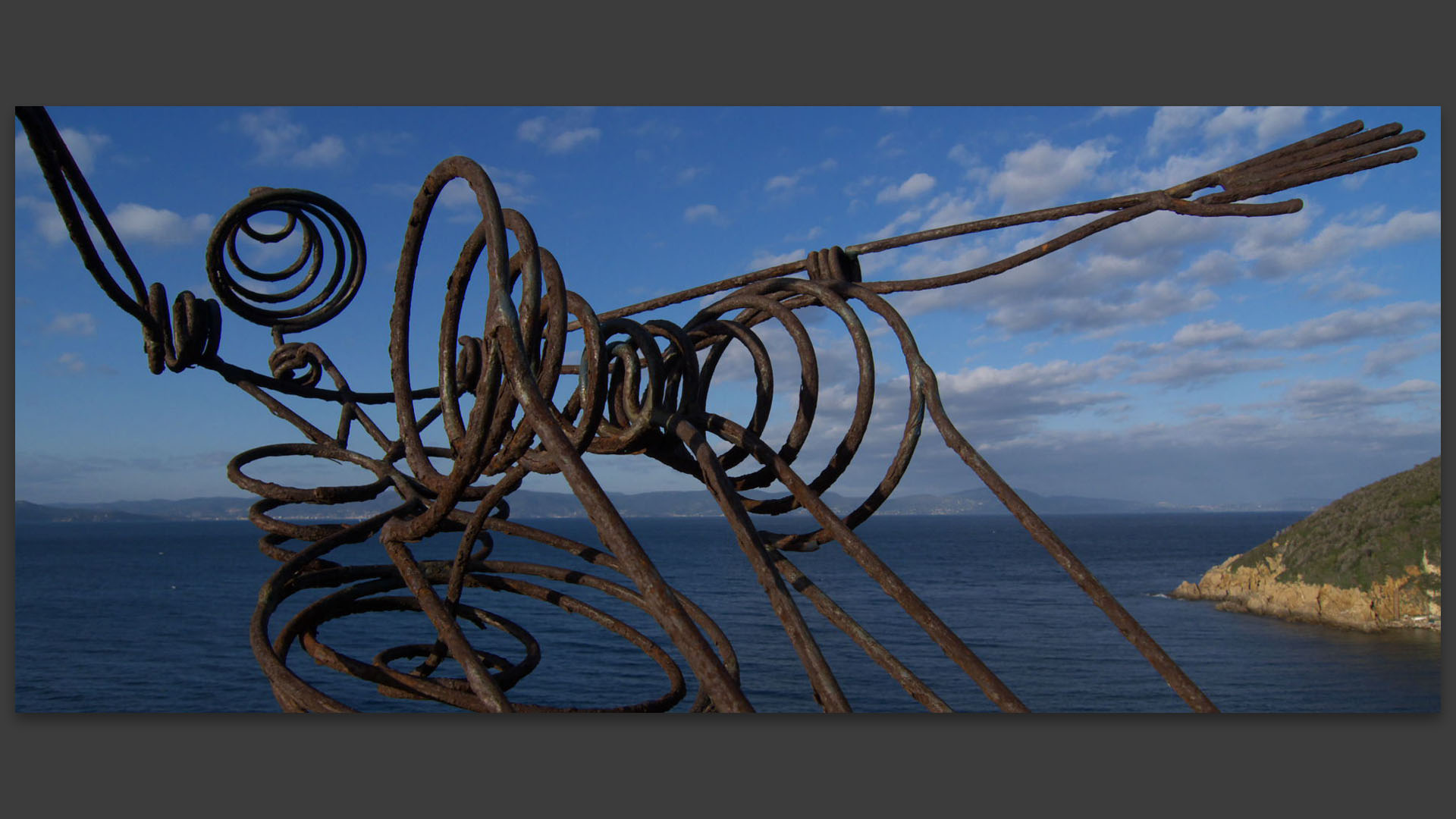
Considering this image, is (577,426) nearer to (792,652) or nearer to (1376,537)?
(1376,537)

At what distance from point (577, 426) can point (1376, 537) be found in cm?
2023

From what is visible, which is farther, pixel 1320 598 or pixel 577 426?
pixel 1320 598

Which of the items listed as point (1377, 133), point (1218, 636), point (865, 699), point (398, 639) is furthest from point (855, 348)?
point (1218, 636)

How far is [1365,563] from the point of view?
21781 millimetres

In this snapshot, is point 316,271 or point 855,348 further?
point 316,271

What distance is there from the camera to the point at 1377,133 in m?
3.10

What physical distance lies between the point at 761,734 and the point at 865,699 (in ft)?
57.3

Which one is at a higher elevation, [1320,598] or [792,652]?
[1320,598]

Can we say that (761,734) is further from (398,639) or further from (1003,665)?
(398,639)

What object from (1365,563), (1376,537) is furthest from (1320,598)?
(1376,537)

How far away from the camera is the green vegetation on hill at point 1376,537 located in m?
15.0

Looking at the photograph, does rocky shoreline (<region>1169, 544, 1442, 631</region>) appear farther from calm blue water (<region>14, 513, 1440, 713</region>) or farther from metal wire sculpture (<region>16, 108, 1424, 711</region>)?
metal wire sculpture (<region>16, 108, 1424, 711</region>)

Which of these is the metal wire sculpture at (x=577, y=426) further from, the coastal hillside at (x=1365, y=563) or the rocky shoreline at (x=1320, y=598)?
the coastal hillside at (x=1365, y=563)

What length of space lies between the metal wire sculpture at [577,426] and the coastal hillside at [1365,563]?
773cm
